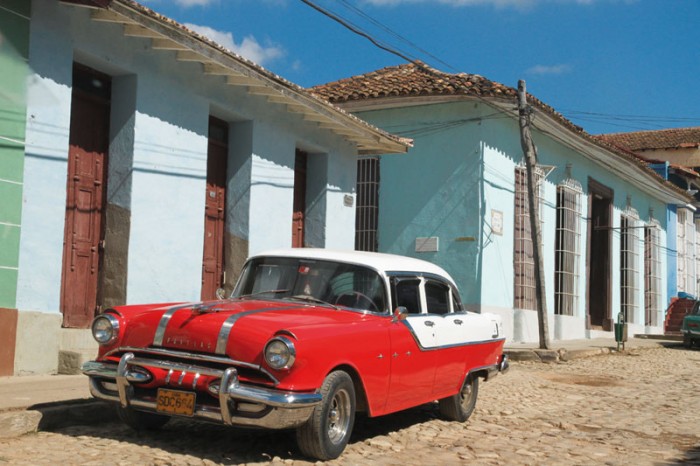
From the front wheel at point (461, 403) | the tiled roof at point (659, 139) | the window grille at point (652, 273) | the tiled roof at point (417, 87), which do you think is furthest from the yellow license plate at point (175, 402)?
the tiled roof at point (659, 139)

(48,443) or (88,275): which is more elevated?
(88,275)

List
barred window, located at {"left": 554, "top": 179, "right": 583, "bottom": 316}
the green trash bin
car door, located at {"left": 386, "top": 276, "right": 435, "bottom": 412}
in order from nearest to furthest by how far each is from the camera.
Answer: car door, located at {"left": 386, "top": 276, "right": 435, "bottom": 412}
the green trash bin
barred window, located at {"left": 554, "top": 179, "right": 583, "bottom": 316}

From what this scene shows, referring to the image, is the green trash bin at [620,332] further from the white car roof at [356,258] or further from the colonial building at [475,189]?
the white car roof at [356,258]

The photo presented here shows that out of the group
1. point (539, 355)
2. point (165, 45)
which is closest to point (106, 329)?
point (165, 45)

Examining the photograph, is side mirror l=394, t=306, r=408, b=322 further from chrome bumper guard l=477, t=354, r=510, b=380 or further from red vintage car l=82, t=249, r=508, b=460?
chrome bumper guard l=477, t=354, r=510, b=380

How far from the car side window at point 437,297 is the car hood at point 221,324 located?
1.09 m

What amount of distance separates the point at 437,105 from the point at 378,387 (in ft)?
38.9

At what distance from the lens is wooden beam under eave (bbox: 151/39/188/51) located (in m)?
9.31

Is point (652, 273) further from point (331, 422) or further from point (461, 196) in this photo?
point (331, 422)

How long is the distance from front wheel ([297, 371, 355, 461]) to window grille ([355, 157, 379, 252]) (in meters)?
11.9

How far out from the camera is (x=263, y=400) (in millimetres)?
4664

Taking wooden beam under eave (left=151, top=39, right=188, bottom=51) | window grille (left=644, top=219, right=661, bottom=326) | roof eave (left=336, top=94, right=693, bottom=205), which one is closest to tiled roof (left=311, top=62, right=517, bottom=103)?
roof eave (left=336, top=94, right=693, bottom=205)

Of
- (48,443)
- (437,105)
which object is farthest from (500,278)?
(48,443)

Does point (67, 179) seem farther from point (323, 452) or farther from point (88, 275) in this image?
point (323, 452)
